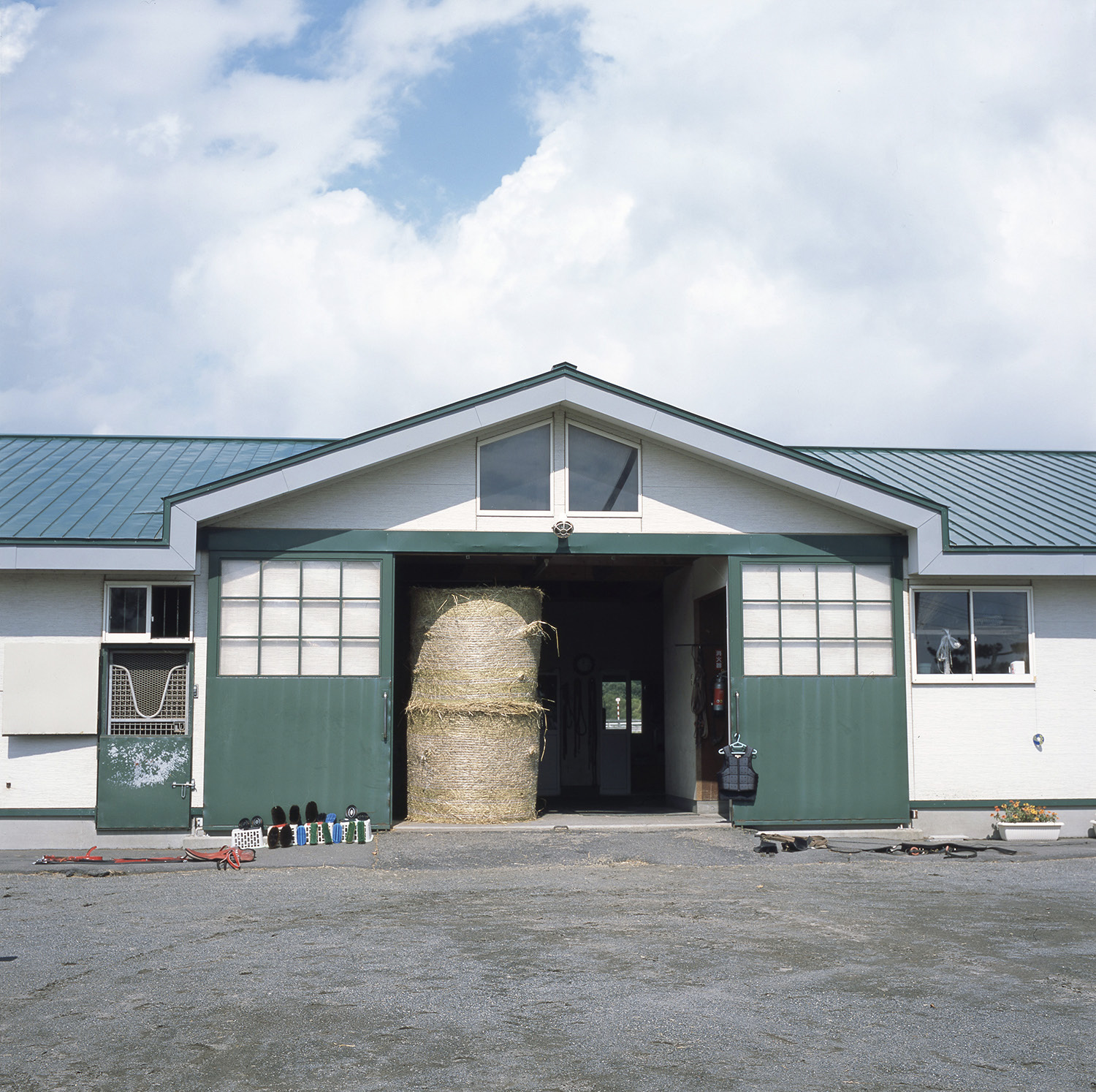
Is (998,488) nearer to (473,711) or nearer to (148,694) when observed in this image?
(473,711)

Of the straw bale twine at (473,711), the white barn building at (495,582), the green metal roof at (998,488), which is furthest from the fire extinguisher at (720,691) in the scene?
the green metal roof at (998,488)

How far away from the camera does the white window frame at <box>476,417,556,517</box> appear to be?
1230 cm

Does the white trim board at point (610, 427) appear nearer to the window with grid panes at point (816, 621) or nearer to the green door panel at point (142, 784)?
the window with grid panes at point (816, 621)

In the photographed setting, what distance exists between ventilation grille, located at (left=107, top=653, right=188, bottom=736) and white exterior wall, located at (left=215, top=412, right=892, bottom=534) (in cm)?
157

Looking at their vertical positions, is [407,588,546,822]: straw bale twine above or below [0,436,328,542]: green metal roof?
below

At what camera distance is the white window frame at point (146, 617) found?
1167cm

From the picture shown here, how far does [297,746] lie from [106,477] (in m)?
4.66

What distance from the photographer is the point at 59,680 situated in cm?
1147

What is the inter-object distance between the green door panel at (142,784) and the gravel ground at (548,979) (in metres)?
1.37

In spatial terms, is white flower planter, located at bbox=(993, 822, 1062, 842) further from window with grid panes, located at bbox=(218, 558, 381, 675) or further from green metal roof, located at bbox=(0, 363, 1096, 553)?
window with grid panes, located at bbox=(218, 558, 381, 675)

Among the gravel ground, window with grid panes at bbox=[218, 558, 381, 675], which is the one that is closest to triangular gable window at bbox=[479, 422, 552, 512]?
window with grid panes at bbox=[218, 558, 381, 675]

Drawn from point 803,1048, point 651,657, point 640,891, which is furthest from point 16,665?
point 651,657

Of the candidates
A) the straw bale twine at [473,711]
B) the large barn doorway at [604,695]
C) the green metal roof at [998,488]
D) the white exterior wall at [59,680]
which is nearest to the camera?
the white exterior wall at [59,680]

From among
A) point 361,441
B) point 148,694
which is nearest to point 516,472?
point 361,441
